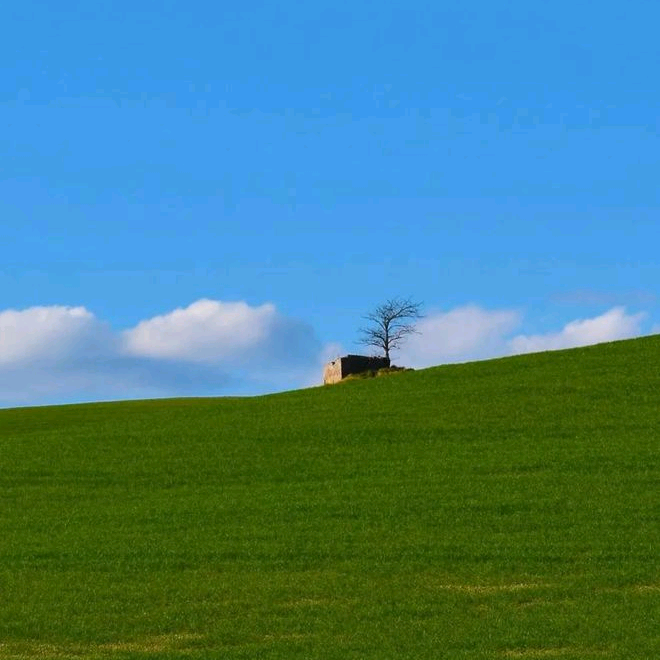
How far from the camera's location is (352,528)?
2295cm

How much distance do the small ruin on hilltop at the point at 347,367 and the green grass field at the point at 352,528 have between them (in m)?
24.6

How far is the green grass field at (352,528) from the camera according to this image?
614 inches

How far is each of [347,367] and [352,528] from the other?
4602 cm

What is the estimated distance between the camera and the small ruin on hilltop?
68.9 meters

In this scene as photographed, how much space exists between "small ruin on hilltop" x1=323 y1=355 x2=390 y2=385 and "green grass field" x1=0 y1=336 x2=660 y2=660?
80.6 ft

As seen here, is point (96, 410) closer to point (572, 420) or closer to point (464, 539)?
point (572, 420)

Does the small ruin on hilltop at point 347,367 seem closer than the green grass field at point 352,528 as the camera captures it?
No

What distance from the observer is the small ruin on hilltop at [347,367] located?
6888cm

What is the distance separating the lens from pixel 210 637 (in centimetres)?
1550

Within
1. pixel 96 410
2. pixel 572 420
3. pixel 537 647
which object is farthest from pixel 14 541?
pixel 96 410

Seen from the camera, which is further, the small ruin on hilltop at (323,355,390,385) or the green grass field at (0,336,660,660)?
the small ruin on hilltop at (323,355,390,385)

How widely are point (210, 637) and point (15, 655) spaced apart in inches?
101

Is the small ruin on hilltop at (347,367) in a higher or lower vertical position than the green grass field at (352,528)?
higher

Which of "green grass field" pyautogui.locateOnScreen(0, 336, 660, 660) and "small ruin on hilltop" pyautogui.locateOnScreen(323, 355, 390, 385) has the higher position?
"small ruin on hilltop" pyautogui.locateOnScreen(323, 355, 390, 385)
